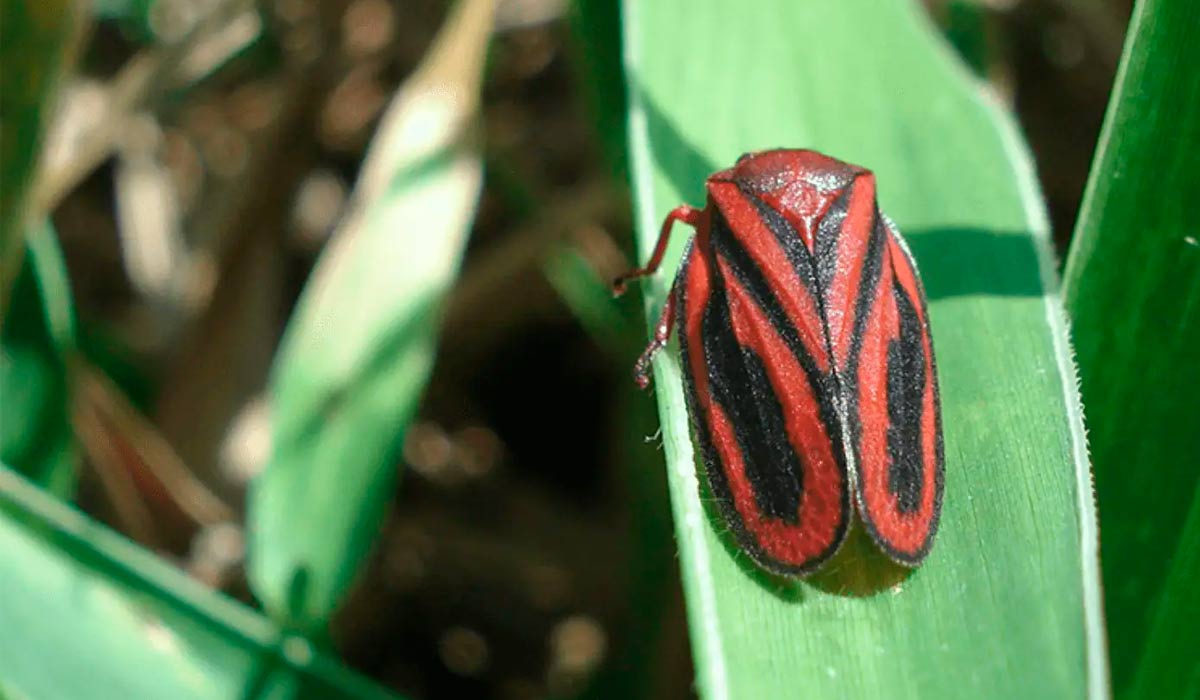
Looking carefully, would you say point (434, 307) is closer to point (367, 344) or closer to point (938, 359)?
point (367, 344)

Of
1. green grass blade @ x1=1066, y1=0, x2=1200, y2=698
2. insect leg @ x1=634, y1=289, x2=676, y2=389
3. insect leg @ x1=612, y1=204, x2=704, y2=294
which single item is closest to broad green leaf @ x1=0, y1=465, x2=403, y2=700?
insect leg @ x1=634, y1=289, x2=676, y2=389

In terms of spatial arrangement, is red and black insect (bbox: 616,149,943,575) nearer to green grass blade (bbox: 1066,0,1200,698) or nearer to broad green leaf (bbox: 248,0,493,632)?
green grass blade (bbox: 1066,0,1200,698)

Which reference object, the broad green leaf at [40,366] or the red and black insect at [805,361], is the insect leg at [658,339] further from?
the broad green leaf at [40,366]

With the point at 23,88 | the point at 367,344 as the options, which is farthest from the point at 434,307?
the point at 23,88

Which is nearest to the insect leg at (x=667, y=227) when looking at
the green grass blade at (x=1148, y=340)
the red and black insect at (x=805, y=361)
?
the red and black insect at (x=805, y=361)

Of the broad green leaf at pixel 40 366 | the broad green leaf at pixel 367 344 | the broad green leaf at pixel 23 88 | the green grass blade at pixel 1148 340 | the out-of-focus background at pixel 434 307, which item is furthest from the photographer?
the out-of-focus background at pixel 434 307

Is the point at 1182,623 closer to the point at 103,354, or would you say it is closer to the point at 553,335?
the point at 553,335
